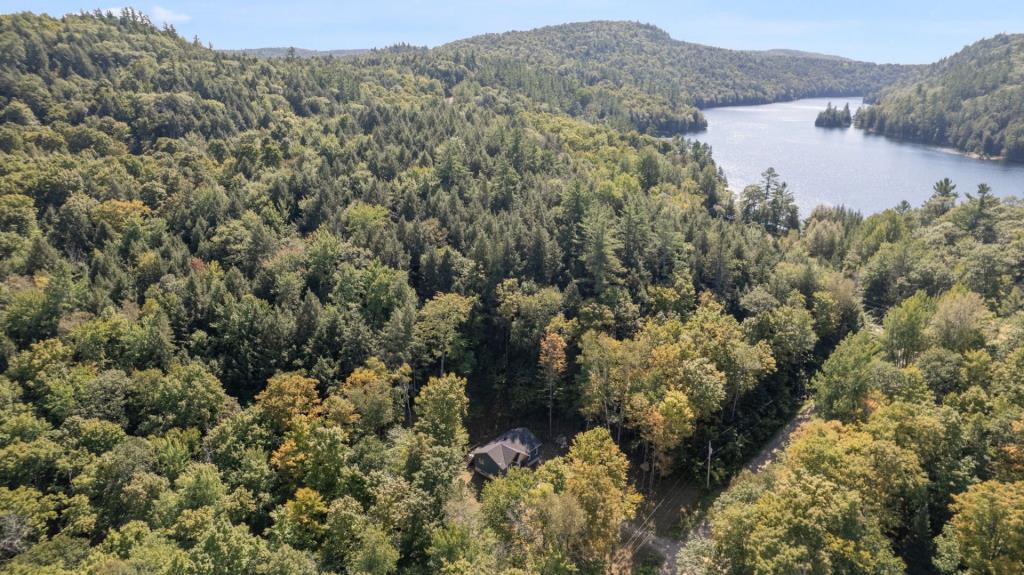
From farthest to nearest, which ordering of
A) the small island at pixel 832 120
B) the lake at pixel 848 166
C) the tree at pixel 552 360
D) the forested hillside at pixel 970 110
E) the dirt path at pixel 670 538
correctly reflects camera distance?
the small island at pixel 832 120 → the forested hillside at pixel 970 110 → the lake at pixel 848 166 → the tree at pixel 552 360 → the dirt path at pixel 670 538

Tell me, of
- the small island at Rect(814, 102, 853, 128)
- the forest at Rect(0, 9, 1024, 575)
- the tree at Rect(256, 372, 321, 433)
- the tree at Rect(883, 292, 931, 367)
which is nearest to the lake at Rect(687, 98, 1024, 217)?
the small island at Rect(814, 102, 853, 128)

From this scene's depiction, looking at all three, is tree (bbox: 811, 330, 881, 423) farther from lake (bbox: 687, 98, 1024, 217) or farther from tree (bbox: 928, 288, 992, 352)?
lake (bbox: 687, 98, 1024, 217)

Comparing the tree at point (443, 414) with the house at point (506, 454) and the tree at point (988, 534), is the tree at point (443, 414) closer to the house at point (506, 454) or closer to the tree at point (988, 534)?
the house at point (506, 454)

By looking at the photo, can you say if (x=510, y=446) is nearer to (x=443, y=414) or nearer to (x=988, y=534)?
(x=443, y=414)

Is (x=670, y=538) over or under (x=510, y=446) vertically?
under

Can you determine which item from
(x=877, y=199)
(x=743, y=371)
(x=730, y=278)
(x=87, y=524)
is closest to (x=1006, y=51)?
(x=877, y=199)

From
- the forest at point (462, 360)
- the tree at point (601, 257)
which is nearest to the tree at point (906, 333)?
the forest at point (462, 360)

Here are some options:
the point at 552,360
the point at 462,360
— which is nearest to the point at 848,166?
the point at 552,360
